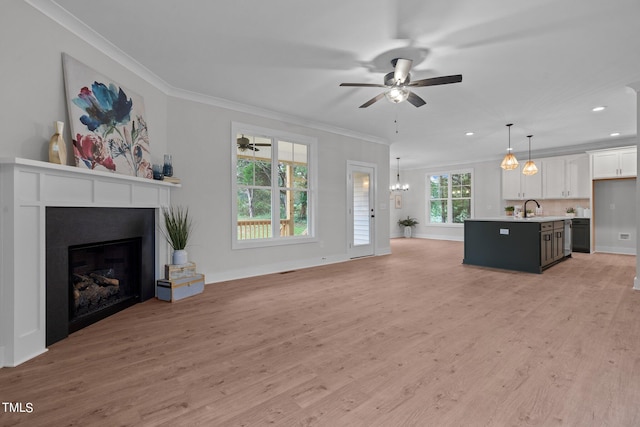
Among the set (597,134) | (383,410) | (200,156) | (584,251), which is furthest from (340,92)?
(584,251)

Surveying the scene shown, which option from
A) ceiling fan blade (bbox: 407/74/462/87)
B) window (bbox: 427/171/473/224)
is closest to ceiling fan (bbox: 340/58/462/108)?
ceiling fan blade (bbox: 407/74/462/87)

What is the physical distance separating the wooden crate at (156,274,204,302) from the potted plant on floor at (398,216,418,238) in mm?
9043

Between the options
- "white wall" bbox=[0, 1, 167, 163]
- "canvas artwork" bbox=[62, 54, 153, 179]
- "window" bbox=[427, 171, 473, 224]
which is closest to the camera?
"white wall" bbox=[0, 1, 167, 163]

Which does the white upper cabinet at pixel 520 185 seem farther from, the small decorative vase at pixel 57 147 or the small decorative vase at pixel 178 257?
the small decorative vase at pixel 57 147

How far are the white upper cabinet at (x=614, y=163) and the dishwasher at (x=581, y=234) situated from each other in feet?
3.58

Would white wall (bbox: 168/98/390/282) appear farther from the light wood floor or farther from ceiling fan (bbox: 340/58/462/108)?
ceiling fan (bbox: 340/58/462/108)

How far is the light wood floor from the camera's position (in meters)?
1.57

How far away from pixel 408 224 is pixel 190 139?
29.3 feet

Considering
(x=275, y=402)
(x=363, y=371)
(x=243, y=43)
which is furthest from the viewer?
(x=243, y=43)

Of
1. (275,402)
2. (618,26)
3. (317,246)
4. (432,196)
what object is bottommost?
(275,402)

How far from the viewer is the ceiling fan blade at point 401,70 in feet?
10.2

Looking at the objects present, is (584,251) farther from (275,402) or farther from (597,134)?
(275,402)

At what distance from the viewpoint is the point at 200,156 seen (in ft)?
14.3

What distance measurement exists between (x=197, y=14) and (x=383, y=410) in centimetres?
320
